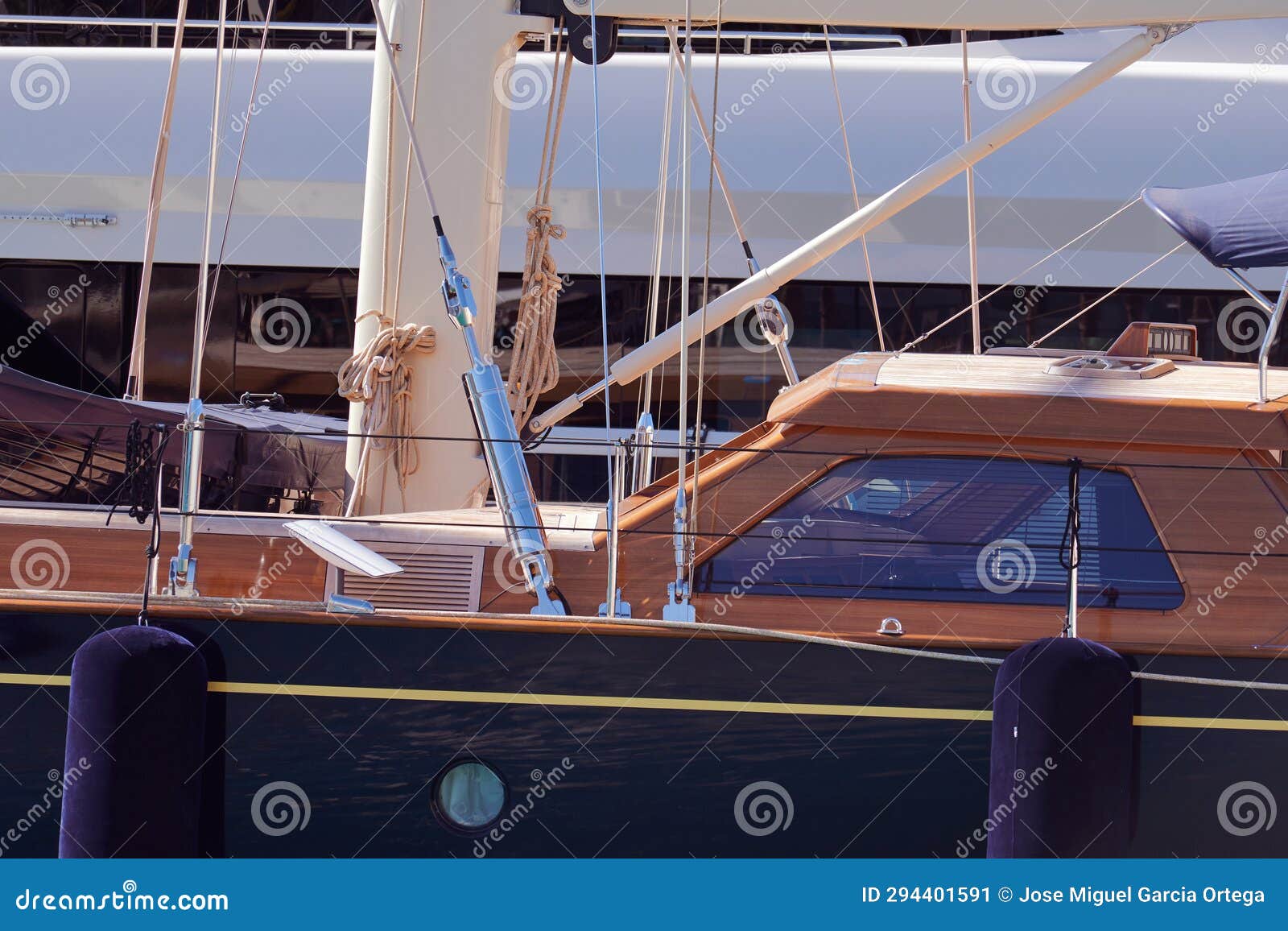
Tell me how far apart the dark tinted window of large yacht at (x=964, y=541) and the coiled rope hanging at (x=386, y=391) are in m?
1.27

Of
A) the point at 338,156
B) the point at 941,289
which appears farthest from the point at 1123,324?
the point at 338,156

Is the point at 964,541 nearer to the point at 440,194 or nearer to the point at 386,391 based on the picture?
the point at 386,391

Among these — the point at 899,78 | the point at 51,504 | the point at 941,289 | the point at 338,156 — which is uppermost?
the point at 899,78

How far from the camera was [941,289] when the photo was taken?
958 cm

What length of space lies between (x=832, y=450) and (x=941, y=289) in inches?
233

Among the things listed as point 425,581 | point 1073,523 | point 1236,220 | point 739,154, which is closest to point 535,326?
point 425,581

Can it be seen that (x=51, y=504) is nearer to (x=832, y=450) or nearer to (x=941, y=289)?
Answer: (x=832, y=450)

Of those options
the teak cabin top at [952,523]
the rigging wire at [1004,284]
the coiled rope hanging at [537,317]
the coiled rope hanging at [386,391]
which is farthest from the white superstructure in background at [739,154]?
the teak cabin top at [952,523]

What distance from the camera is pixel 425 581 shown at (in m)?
4.02

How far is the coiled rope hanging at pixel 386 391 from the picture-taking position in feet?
15.1

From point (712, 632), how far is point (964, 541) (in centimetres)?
77

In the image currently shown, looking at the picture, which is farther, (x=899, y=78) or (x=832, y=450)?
(x=899, y=78)

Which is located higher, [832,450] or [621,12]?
[621,12]

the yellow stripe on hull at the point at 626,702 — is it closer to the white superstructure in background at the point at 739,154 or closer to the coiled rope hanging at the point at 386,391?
the coiled rope hanging at the point at 386,391
